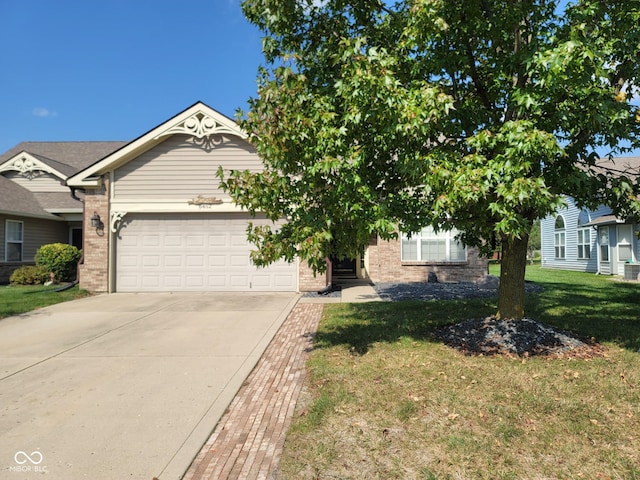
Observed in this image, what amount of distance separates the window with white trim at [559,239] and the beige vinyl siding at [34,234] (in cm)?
2957

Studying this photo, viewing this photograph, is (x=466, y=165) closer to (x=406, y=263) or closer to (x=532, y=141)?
(x=532, y=141)

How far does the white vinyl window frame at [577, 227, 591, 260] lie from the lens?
23.0 meters

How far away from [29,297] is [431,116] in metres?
13.0

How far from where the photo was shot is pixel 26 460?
129 inches

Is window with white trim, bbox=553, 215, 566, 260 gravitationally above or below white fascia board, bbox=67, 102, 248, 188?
below

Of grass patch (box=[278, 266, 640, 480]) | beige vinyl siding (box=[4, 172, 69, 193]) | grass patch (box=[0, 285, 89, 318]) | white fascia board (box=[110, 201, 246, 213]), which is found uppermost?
beige vinyl siding (box=[4, 172, 69, 193])

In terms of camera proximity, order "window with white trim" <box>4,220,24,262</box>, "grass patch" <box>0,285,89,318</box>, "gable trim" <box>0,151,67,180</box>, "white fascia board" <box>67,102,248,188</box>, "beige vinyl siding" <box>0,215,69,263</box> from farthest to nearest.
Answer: "gable trim" <box>0,151,67,180</box> → "window with white trim" <box>4,220,24,262</box> → "beige vinyl siding" <box>0,215,69,263</box> → "white fascia board" <box>67,102,248,188</box> → "grass patch" <box>0,285,89,318</box>

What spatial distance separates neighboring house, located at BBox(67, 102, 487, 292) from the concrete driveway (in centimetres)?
371

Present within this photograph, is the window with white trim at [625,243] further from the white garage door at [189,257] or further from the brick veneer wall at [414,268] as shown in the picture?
the white garage door at [189,257]

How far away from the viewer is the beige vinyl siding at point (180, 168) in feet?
43.2

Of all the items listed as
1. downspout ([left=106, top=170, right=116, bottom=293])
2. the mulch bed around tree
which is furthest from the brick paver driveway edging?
downspout ([left=106, top=170, right=116, bottom=293])

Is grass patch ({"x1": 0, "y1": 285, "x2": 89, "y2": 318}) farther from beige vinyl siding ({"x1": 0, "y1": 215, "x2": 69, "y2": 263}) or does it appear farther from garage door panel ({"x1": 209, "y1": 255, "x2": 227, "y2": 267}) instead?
garage door panel ({"x1": 209, "y1": 255, "x2": 227, "y2": 267})

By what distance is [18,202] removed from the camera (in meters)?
17.2

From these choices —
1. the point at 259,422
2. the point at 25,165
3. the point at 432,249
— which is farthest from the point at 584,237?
the point at 25,165
